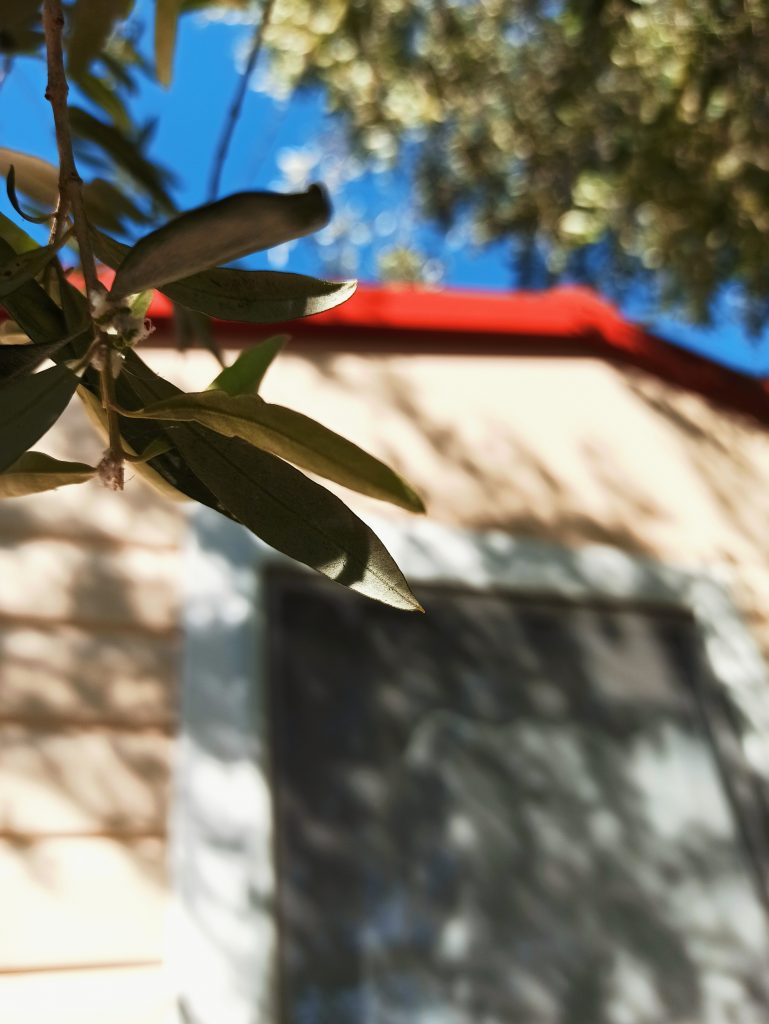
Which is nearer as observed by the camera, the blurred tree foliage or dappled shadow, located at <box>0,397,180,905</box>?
dappled shadow, located at <box>0,397,180,905</box>

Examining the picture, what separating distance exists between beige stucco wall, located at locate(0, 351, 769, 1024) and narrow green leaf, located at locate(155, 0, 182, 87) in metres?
1.00

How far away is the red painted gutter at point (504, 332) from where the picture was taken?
2.66 metres

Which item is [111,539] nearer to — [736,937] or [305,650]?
[305,650]

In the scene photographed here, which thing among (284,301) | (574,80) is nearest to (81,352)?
(284,301)

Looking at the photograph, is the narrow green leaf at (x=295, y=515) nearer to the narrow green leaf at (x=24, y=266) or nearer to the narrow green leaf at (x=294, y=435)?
the narrow green leaf at (x=294, y=435)

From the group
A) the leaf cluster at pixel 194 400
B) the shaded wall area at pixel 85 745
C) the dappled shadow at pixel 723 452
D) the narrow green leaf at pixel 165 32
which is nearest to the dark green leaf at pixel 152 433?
the leaf cluster at pixel 194 400

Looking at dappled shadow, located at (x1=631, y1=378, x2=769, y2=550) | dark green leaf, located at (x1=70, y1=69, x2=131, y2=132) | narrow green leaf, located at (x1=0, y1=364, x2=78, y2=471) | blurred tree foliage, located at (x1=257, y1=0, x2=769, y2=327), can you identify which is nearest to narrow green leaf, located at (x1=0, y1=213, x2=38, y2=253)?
narrow green leaf, located at (x1=0, y1=364, x2=78, y2=471)

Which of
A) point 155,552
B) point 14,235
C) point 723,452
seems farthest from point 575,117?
point 14,235

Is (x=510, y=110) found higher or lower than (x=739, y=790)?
higher

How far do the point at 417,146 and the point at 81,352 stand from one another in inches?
312

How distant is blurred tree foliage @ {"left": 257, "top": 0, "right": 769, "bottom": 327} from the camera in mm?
4430

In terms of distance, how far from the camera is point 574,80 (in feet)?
15.0

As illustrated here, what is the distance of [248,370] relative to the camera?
82 cm

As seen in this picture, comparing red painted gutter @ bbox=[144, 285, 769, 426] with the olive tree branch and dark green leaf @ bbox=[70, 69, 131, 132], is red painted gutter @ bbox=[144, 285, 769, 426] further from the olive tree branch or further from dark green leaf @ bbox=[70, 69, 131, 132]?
the olive tree branch
